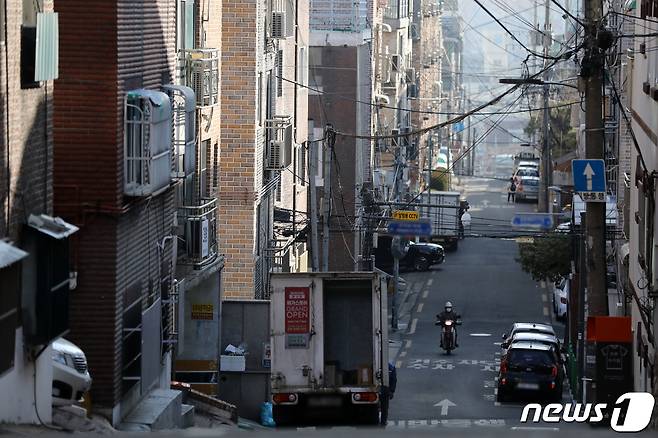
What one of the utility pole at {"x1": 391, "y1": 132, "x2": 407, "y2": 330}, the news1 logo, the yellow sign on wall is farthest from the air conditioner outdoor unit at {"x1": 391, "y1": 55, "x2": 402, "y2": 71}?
the news1 logo

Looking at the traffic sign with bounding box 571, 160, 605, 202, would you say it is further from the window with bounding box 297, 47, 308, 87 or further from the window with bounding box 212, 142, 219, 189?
the window with bounding box 297, 47, 308, 87

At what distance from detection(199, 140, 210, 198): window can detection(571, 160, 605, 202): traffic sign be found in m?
10.1

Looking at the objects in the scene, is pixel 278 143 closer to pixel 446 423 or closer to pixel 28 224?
pixel 446 423

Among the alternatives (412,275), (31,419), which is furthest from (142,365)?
(412,275)

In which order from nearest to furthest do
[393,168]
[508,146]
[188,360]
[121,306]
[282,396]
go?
[121,306]
[282,396]
[188,360]
[393,168]
[508,146]

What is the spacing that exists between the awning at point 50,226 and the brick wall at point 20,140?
0.10 meters

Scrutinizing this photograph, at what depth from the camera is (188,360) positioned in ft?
95.6

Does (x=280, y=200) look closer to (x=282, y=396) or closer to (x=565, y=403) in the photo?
(x=565, y=403)

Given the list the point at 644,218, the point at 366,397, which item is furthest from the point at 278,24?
the point at 366,397

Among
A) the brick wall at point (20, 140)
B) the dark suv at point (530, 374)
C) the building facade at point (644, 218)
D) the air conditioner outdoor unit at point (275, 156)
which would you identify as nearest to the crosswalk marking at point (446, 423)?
the building facade at point (644, 218)

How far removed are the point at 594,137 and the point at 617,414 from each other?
363cm

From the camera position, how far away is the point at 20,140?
16172 millimetres

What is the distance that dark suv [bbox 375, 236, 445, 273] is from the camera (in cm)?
5928

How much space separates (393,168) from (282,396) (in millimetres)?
43626
